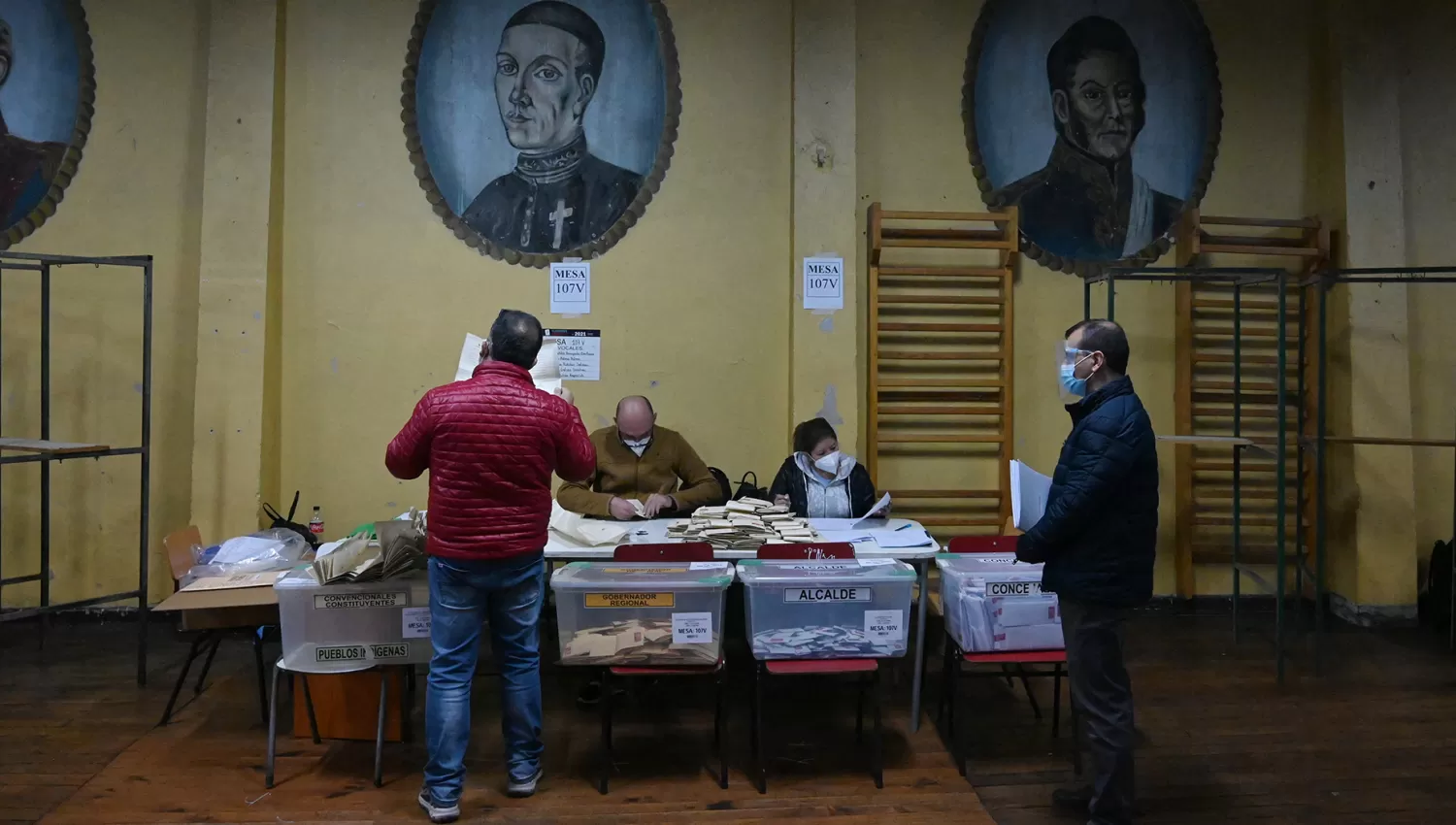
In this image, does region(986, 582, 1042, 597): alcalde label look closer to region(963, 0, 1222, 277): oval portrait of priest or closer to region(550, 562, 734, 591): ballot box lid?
region(550, 562, 734, 591): ballot box lid

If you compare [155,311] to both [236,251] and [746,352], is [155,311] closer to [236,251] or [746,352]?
[236,251]

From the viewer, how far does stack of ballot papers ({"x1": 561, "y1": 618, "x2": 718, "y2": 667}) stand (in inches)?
95.7

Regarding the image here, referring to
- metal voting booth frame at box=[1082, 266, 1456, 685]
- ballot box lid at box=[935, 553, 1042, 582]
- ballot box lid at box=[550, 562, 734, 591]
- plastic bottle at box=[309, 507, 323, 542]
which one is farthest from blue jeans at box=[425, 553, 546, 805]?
metal voting booth frame at box=[1082, 266, 1456, 685]

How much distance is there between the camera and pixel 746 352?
14.2 ft

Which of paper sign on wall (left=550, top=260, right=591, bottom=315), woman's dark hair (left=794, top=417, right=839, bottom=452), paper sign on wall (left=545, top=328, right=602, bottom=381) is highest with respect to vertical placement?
paper sign on wall (left=550, top=260, right=591, bottom=315)

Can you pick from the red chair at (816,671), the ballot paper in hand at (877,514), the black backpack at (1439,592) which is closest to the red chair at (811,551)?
the red chair at (816,671)

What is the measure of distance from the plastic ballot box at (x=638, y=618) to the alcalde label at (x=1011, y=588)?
80 cm

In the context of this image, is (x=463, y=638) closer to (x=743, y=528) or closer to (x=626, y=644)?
(x=626, y=644)

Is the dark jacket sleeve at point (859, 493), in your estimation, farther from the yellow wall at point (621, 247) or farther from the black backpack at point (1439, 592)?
the black backpack at point (1439, 592)

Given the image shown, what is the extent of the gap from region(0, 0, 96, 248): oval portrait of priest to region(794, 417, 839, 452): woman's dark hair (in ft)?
12.2

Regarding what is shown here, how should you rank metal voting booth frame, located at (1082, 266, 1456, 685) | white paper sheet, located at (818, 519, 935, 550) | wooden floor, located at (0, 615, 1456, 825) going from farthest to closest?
metal voting booth frame, located at (1082, 266, 1456, 685), white paper sheet, located at (818, 519, 935, 550), wooden floor, located at (0, 615, 1456, 825)

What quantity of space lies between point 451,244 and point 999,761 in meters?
3.37

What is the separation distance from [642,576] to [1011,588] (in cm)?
112

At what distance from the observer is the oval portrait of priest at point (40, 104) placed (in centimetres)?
402
